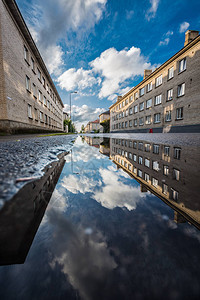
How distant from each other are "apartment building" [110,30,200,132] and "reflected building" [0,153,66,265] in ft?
54.1

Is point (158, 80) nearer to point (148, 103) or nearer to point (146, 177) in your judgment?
point (148, 103)

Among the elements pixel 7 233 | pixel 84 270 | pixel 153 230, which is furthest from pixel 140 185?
pixel 7 233

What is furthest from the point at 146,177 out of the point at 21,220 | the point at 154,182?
the point at 21,220

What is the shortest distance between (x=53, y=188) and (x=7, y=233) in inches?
22.7

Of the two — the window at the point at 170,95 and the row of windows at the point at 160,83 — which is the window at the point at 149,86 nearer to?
the row of windows at the point at 160,83

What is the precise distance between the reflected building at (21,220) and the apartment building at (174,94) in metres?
16.5

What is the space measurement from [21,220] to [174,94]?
2035 cm

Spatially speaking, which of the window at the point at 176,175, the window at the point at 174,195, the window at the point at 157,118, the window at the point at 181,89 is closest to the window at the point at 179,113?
the window at the point at 181,89

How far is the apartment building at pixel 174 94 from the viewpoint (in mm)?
14111

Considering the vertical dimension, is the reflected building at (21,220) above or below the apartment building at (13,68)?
below

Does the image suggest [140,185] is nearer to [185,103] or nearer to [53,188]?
[53,188]

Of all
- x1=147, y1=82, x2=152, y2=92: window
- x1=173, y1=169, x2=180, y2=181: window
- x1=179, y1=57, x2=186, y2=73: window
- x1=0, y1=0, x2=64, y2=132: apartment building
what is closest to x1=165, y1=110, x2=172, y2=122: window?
x1=179, y1=57, x2=186, y2=73: window

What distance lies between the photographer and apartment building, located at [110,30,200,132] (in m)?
14.1

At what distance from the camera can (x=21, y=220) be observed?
0.73m
